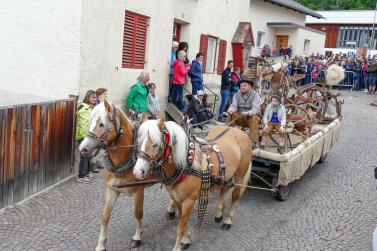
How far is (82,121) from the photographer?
7605 millimetres

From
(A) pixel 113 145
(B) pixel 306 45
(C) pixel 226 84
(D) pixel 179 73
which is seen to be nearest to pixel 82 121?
(A) pixel 113 145

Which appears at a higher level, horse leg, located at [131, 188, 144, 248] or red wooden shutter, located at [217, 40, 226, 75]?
red wooden shutter, located at [217, 40, 226, 75]

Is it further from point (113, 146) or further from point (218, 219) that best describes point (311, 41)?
point (113, 146)

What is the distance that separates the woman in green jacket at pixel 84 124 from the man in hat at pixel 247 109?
8.75 ft

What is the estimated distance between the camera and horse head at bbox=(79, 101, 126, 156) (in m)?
4.71

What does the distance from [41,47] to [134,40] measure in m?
2.38

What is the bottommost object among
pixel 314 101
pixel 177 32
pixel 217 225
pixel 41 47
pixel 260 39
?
Result: pixel 217 225

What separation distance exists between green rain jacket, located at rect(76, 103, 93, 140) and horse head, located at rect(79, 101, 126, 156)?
2.88m

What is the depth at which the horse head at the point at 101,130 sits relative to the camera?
15.4ft

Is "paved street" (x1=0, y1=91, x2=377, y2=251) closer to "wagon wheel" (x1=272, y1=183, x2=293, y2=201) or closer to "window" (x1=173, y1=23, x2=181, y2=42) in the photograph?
"wagon wheel" (x1=272, y1=183, x2=293, y2=201)

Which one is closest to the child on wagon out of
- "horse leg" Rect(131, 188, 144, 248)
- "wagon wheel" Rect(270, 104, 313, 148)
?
"wagon wheel" Rect(270, 104, 313, 148)

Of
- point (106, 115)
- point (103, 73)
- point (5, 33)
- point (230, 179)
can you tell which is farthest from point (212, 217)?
point (5, 33)

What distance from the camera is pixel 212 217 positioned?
6.60 m

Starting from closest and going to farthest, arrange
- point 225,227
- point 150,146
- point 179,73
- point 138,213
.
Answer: point 150,146, point 138,213, point 225,227, point 179,73
